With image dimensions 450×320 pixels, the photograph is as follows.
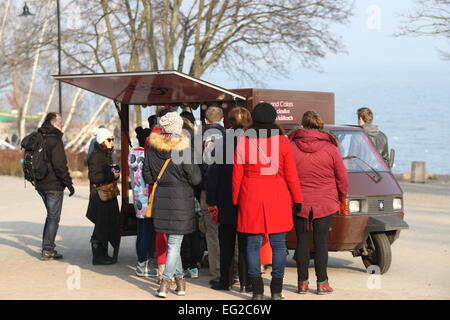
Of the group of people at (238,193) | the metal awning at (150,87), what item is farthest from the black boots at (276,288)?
the metal awning at (150,87)

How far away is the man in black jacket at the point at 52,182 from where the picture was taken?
11.1m

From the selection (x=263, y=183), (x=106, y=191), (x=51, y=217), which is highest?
(x=263, y=183)

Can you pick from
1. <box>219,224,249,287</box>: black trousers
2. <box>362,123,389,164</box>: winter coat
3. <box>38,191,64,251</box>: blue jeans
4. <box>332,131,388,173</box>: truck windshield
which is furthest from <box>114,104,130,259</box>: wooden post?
<box>362,123,389,164</box>: winter coat

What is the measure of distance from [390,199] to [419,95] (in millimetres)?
130761

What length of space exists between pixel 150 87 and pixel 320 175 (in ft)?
8.80

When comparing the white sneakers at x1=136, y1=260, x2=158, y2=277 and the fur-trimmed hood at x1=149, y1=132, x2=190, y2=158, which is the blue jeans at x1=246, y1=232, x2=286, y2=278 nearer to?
the fur-trimmed hood at x1=149, y1=132, x2=190, y2=158

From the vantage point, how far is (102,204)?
1072cm

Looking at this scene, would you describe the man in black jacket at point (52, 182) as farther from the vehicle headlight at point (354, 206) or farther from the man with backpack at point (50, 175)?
the vehicle headlight at point (354, 206)

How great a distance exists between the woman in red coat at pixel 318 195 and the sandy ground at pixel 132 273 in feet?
0.99

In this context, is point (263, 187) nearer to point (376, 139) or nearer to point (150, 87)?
point (150, 87)

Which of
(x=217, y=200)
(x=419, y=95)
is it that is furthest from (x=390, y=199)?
(x=419, y=95)

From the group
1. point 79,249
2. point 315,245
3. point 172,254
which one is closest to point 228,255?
point 172,254

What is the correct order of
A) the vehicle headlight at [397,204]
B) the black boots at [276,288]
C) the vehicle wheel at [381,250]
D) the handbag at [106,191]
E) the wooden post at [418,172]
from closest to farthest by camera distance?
the black boots at [276,288] < the vehicle wheel at [381,250] < the vehicle headlight at [397,204] < the handbag at [106,191] < the wooden post at [418,172]

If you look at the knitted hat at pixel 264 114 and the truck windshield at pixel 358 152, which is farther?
the truck windshield at pixel 358 152
